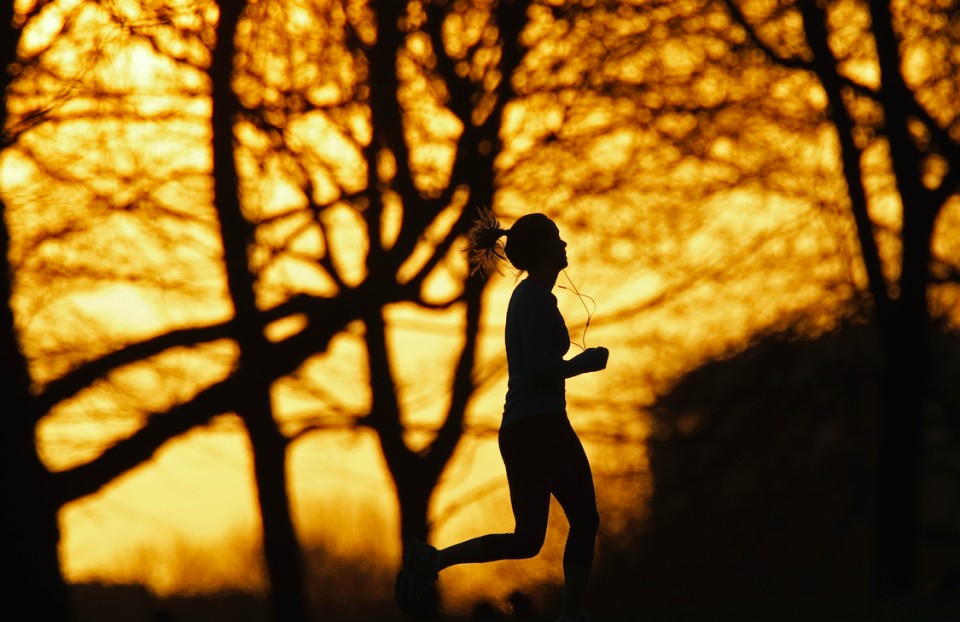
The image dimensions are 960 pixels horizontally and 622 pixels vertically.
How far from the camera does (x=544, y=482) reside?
139 inches

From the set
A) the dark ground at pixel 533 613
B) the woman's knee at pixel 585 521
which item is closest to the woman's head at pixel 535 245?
the woman's knee at pixel 585 521

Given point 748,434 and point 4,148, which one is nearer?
point 4,148

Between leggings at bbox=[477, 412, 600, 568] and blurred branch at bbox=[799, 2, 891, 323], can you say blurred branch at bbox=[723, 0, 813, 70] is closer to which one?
blurred branch at bbox=[799, 2, 891, 323]

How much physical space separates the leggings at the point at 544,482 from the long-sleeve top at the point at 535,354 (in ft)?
0.20

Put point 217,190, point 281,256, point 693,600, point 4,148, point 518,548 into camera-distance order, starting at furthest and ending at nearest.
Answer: point 693,600, point 281,256, point 217,190, point 4,148, point 518,548

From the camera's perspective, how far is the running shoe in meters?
3.67

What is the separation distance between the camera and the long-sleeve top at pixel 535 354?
3422mm

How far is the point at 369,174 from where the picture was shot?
770 cm

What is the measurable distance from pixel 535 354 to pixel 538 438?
341 mm

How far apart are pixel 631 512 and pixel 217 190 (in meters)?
6.80

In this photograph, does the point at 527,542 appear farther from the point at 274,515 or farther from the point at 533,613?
the point at 274,515

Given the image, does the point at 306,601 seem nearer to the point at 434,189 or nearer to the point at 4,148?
the point at 434,189

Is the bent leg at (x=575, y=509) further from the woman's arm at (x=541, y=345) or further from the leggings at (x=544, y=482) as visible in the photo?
the woman's arm at (x=541, y=345)

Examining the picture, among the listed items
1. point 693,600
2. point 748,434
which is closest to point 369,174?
point 748,434
